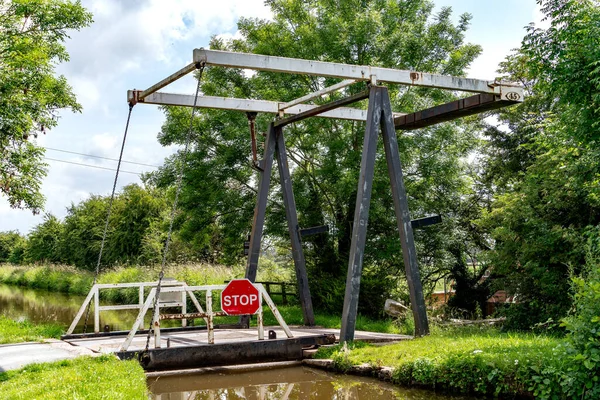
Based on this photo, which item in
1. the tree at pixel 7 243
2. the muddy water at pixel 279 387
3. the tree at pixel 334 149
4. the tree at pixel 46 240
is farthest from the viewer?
the tree at pixel 7 243

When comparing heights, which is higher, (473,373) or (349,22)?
(349,22)

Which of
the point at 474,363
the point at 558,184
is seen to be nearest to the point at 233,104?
the point at 558,184

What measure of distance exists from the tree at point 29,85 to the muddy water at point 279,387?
1166 cm

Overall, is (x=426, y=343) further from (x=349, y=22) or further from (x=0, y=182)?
(x=0, y=182)

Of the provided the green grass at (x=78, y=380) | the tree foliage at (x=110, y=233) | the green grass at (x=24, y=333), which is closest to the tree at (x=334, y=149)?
the green grass at (x=24, y=333)

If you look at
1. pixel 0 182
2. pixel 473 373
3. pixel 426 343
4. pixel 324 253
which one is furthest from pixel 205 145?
pixel 473 373

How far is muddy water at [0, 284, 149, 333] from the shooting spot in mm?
18367

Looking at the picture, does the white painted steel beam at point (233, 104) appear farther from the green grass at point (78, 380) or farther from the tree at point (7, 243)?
the tree at point (7, 243)

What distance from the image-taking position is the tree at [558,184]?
10016 mm

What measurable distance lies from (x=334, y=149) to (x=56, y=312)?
12890 millimetres

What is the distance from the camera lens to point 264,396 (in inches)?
309

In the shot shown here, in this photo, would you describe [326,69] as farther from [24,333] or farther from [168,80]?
[24,333]

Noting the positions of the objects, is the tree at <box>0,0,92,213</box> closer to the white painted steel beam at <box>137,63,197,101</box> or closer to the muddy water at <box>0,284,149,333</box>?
the muddy water at <box>0,284,149,333</box>

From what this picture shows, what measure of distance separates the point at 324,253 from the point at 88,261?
86.2 ft
